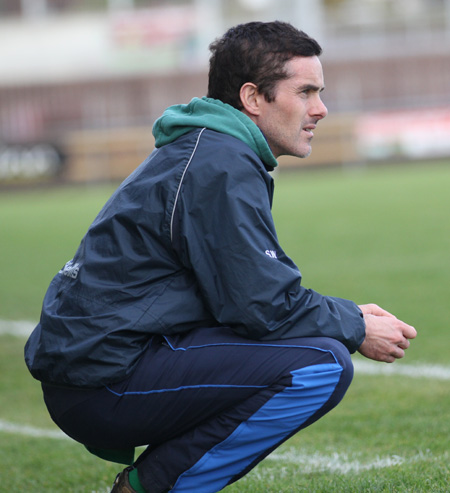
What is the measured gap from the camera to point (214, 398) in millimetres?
2934

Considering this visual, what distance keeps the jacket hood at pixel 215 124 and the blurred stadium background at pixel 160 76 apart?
22.4 meters

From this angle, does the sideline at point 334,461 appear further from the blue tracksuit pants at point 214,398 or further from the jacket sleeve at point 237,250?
the jacket sleeve at point 237,250

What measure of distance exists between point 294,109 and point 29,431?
2.37 metres

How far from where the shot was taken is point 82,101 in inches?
1329

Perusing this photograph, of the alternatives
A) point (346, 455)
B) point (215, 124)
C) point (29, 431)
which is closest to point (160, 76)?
A: point (29, 431)

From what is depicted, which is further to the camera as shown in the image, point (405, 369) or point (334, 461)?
point (405, 369)

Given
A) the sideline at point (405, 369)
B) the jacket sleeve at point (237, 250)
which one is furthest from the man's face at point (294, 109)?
the sideline at point (405, 369)

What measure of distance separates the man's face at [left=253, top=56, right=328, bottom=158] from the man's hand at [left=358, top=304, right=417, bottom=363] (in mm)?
617

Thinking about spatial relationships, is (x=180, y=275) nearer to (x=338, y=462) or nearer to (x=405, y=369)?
(x=338, y=462)

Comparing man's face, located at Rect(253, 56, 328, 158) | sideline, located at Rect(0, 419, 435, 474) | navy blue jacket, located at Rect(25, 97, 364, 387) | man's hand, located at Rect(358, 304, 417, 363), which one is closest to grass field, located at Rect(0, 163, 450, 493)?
sideline, located at Rect(0, 419, 435, 474)

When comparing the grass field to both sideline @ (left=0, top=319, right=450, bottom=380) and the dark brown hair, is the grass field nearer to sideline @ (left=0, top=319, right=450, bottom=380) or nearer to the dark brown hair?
sideline @ (left=0, top=319, right=450, bottom=380)

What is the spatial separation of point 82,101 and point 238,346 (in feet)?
104

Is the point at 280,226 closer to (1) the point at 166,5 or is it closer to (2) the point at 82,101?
(2) the point at 82,101

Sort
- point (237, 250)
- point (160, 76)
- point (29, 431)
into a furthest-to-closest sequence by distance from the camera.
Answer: point (160, 76), point (29, 431), point (237, 250)
